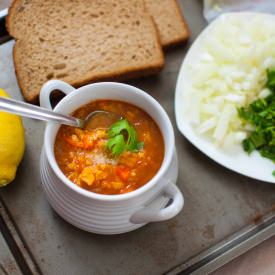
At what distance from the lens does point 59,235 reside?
1309mm

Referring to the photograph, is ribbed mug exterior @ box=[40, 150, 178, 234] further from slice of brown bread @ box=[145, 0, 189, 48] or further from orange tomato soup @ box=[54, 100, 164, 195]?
slice of brown bread @ box=[145, 0, 189, 48]

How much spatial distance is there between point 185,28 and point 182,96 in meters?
0.30

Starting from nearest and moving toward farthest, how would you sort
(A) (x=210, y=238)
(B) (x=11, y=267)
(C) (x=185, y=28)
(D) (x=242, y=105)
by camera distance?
1. (B) (x=11, y=267)
2. (A) (x=210, y=238)
3. (D) (x=242, y=105)
4. (C) (x=185, y=28)

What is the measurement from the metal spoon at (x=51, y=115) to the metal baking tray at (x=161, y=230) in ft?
1.02

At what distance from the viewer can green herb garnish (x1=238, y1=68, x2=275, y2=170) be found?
4.83 ft

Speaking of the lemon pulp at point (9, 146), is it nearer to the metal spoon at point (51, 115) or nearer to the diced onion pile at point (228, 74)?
the metal spoon at point (51, 115)

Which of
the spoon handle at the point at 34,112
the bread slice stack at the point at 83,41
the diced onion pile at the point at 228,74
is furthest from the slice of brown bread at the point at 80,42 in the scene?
the spoon handle at the point at 34,112

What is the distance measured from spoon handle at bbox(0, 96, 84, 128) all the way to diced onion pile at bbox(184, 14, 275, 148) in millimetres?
497

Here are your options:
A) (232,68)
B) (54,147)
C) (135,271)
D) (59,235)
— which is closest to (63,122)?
(54,147)

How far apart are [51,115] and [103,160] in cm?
17

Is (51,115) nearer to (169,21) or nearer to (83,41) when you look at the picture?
(83,41)

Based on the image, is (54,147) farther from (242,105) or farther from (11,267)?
(242,105)

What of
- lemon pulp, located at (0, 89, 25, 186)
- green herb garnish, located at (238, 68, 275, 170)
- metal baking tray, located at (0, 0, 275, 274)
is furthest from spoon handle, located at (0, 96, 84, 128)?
green herb garnish, located at (238, 68, 275, 170)

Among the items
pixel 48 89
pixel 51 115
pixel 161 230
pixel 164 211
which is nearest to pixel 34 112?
pixel 51 115
